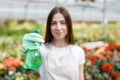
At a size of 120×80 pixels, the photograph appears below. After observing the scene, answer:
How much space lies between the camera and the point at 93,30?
10828 millimetres

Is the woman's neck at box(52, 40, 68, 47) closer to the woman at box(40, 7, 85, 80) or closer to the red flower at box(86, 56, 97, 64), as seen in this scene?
the woman at box(40, 7, 85, 80)

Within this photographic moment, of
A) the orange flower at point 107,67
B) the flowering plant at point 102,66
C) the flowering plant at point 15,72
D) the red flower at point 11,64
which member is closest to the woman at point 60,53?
the flowering plant at point 15,72

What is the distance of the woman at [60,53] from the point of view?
260 centimetres

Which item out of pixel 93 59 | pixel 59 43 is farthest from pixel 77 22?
pixel 59 43

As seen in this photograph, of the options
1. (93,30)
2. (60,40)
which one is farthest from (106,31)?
(60,40)

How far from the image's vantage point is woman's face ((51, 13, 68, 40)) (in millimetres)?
2652

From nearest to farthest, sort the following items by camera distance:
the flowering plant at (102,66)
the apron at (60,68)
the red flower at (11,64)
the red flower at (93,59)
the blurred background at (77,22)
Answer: the apron at (60,68)
the red flower at (11,64)
the flowering plant at (102,66)
the red flower at (93,59)
the blurred background at (77,22)

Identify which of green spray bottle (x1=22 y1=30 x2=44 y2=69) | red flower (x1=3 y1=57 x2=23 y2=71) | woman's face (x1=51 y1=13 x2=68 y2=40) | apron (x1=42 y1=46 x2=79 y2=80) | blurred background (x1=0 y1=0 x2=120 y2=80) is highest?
woman's face (x1=51 y1=13 x2=68 y2=40)

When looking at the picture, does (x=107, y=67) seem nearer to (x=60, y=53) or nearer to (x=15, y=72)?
(x=15, y=72)

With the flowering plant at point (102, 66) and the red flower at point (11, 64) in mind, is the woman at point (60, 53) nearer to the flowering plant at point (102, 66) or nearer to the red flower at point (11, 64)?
the red flower at point (11, 64)

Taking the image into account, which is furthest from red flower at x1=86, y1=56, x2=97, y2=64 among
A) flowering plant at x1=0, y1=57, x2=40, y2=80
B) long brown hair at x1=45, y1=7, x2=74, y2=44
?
long brown hair at x1=45, y1=7, x2=74, y2=44

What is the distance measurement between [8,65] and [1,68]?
0.34ft

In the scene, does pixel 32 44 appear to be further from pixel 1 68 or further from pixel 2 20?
pixel 2 20

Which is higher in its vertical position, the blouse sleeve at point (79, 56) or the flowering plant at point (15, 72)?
the blouse sleeve at point (79, 56)
